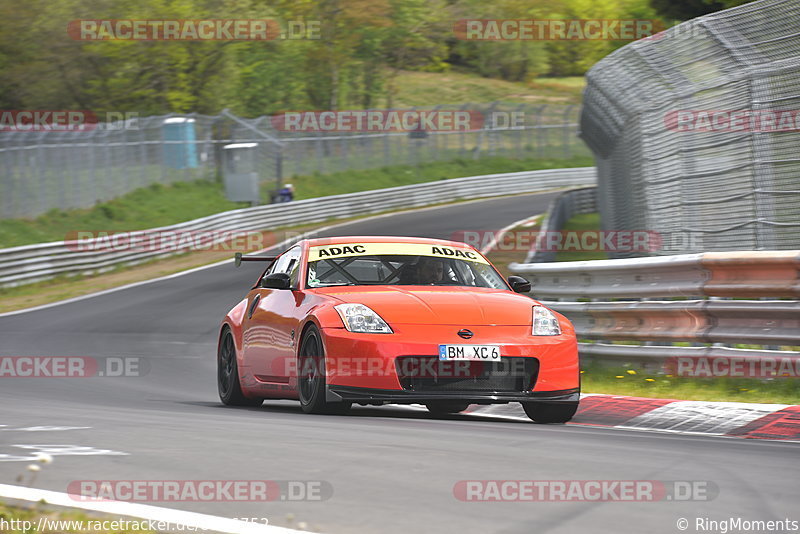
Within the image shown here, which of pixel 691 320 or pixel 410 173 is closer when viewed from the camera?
pixel 691 320

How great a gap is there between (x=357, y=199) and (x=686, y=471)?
40.2m

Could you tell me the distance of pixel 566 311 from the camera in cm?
1166

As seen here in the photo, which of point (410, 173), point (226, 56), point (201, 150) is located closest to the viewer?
point (201, 150)

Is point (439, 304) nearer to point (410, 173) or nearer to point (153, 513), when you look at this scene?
point (153, 513)

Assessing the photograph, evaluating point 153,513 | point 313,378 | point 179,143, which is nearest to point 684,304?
point 313,378

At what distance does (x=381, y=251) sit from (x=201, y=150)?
1409 inches

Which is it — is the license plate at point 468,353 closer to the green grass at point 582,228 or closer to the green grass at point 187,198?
the green grass at point 582,228

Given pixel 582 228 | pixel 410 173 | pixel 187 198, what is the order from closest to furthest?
pixel 582 228, pixel 187 198, pixel 410 173

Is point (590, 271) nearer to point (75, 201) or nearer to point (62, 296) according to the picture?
point (62, 296)

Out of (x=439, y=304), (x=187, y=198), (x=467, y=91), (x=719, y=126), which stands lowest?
(x=439, y=304)

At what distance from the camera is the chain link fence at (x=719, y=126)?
9.66m

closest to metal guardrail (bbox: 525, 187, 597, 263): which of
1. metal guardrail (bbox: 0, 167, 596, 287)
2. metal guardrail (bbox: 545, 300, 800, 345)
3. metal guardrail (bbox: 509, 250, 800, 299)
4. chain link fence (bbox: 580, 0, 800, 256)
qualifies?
metal guardrail (bbox: 0, 167, 596, 287)

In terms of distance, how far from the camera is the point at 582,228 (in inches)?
1264

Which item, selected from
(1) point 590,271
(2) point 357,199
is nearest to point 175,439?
(1) point 590,271
